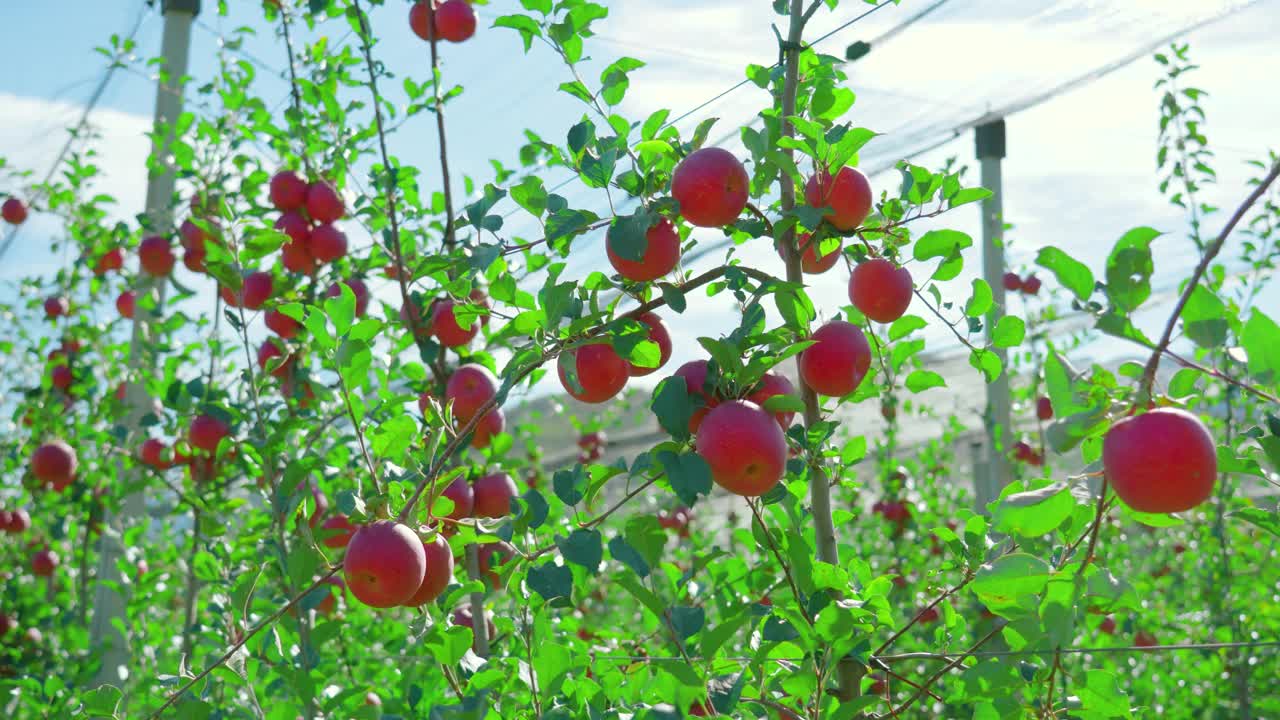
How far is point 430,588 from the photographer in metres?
1.08

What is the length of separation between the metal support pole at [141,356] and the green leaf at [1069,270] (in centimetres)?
244

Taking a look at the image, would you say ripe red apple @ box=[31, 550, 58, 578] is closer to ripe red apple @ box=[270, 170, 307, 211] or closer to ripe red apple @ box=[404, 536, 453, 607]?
ripe red apple @ box=[270, 170, 307, 211]

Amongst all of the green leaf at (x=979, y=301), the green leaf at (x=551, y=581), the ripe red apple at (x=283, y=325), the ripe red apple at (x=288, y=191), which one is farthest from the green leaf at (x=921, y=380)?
the ripe red apple at (x=288, y=191)

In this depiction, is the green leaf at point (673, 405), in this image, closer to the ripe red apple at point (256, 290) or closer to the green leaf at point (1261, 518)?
the green leaf at point (1261, 518)

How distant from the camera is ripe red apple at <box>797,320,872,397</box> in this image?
3.28 feet

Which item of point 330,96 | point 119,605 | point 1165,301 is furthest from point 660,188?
point 1165,301

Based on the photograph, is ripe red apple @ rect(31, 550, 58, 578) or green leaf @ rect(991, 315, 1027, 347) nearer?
green leaf @ rect(991, 315, 1027, 347)

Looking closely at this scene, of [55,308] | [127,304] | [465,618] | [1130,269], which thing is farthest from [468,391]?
[55,308]

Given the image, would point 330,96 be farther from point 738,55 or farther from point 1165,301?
point 1165,301

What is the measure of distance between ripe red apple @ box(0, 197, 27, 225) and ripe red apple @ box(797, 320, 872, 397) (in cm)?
425

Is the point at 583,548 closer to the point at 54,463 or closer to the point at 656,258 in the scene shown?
the point at 656,258

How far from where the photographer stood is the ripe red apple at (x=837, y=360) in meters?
1.00

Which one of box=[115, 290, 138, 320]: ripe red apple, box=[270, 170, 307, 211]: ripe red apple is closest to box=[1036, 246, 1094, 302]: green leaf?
box=[270, 170, 307, 211]: ripe red apple

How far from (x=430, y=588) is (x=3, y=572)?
3.73 metres
